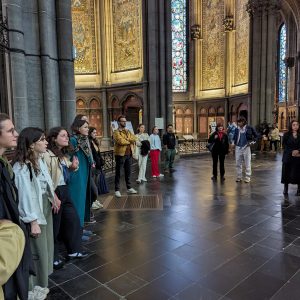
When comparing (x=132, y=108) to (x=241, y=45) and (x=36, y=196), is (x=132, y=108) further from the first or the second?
(x=36, y=196)

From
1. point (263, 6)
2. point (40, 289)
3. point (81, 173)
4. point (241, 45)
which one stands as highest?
point (263, 6)

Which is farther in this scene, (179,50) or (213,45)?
(179,50)

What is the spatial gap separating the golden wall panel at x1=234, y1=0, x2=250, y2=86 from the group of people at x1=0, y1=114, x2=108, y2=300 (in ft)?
70.4

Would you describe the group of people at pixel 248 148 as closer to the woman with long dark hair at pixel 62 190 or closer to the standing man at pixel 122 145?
the standing man at pixel 122 145

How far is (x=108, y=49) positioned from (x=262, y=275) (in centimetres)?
1997

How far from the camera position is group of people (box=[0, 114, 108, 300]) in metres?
1.96

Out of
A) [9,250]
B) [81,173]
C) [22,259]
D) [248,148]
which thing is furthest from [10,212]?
[248,148]

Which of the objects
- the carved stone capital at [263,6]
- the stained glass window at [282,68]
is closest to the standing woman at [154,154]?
the carved stone capital at [263,6]

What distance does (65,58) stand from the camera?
7.99 metres

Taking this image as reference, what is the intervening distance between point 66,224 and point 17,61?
4305 millimetres

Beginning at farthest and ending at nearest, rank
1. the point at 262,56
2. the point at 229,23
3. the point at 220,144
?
1. the point at 229,23
2. the point at 262,56
3. the point at 220,144

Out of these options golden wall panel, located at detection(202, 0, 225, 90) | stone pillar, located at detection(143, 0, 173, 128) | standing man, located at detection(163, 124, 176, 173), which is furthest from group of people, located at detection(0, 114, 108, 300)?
golden wall panel, located at detection(202, 0, 225, 90)

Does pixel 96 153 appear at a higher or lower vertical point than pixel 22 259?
higher

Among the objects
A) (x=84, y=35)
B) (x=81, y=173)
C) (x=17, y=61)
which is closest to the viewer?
(x=81, y=173)
